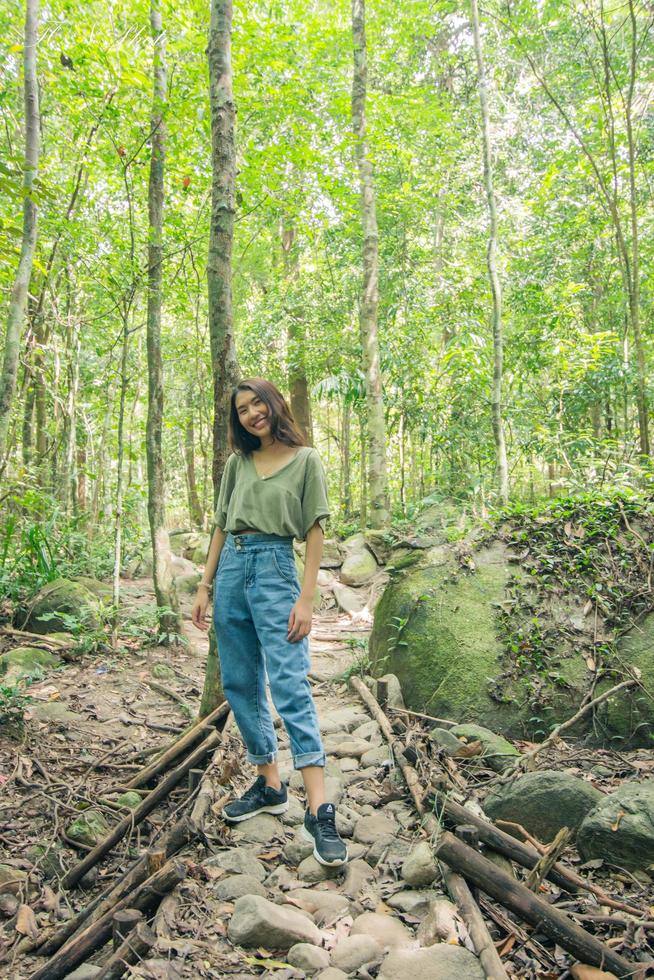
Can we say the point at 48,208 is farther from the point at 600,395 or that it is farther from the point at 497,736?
the point at 600,395

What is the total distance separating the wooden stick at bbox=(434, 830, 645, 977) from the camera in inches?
82.0

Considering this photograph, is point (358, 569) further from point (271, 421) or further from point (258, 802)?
point (271, 421)

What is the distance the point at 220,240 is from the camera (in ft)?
12.7

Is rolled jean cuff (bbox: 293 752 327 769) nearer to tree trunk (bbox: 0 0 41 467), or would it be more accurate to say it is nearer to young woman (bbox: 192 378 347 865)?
young woman (bbox: 192 378 347 865)

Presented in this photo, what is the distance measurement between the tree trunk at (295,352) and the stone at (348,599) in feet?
13.2

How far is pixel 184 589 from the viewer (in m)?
9.09

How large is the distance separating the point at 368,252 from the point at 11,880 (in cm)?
888

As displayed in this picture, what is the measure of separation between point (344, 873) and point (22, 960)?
1.29 meters

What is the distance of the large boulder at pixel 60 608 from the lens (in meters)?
6.04

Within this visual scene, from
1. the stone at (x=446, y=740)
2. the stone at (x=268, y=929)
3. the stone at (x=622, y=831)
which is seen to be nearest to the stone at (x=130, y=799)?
the stone at (x=268, y=929)

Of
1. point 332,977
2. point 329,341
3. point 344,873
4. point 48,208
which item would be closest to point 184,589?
point 48,208

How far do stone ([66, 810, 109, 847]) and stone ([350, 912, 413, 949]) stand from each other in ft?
4.80

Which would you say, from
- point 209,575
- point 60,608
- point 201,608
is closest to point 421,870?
point 201,608

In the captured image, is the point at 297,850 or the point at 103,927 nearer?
the point at 103,927
